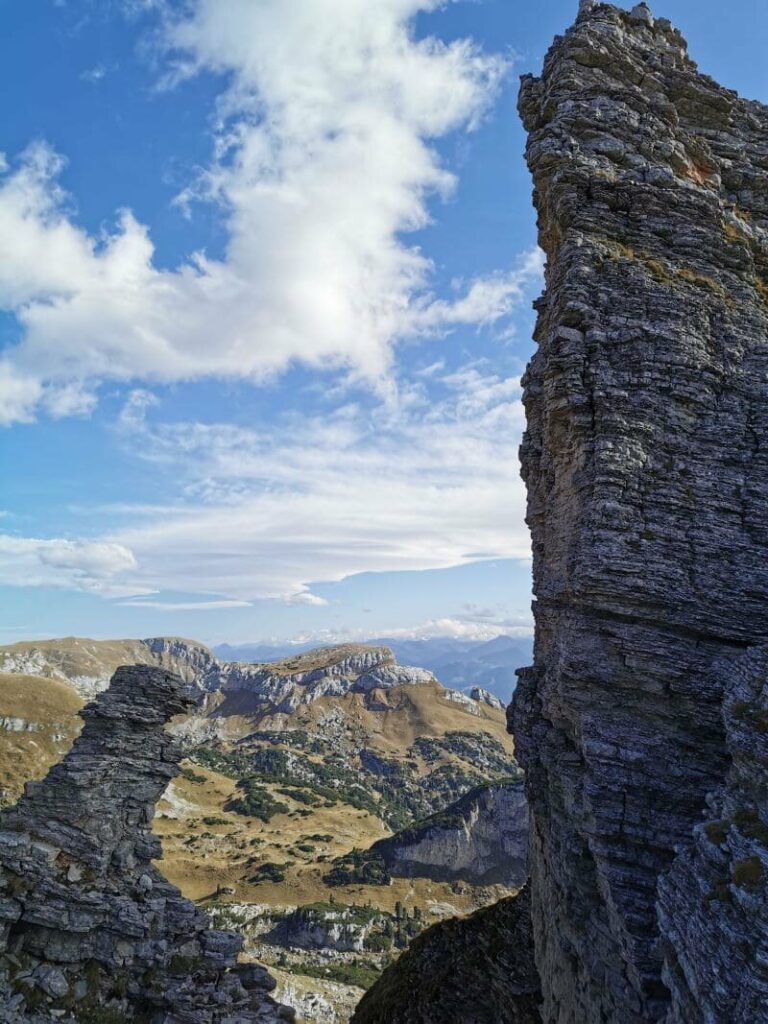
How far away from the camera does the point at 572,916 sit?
23141 millimetres

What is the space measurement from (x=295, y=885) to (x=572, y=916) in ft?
382

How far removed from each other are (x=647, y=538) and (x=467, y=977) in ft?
102

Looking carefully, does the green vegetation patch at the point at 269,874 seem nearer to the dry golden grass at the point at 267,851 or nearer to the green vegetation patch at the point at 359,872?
the dry golden grass at the point at 267,851

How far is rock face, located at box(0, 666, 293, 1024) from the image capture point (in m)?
28.5

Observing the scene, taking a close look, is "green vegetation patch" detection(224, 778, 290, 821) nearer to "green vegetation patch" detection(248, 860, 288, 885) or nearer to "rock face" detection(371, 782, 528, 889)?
"green vegetation patch" detection(248, 860, 288, 885)

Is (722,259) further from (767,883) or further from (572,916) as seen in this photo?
(572,916)

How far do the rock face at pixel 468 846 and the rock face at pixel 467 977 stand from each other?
98.7m

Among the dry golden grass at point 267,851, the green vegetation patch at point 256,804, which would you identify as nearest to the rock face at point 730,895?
the dry golden grass at point 267,851

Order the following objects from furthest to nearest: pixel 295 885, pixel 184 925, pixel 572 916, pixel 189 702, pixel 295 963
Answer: pixel 295 885 < pixel 295 963 < pixel 189 702 < pixel 184 925 < pixel 572 916

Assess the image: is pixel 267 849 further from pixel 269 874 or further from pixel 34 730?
pixel 34 730

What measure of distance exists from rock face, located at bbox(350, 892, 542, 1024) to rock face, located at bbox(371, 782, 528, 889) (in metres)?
98.7

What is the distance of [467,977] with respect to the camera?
3425 cm

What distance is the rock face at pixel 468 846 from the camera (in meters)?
130

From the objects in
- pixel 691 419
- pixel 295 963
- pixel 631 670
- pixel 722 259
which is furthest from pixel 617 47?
pixel 295 963
